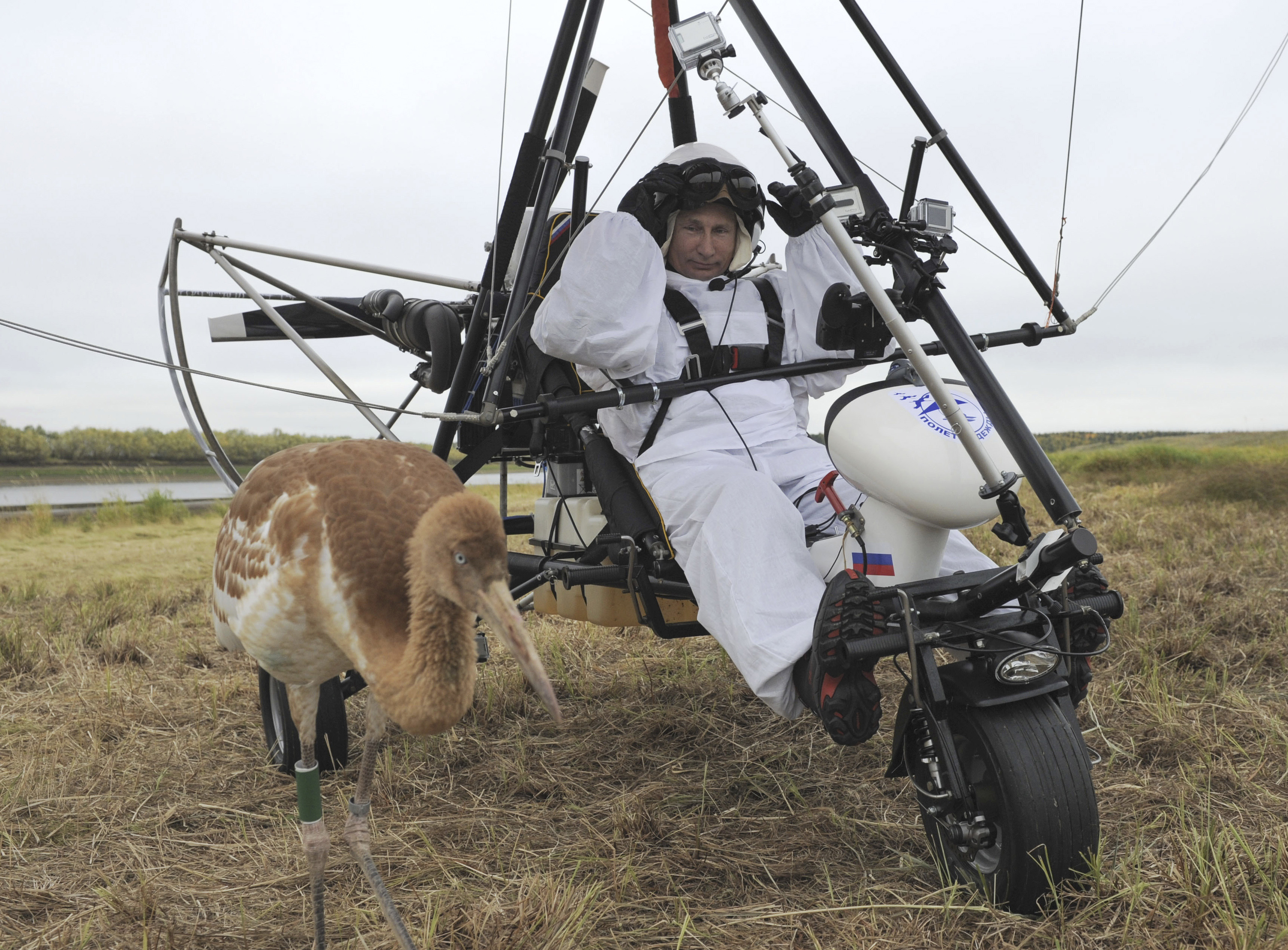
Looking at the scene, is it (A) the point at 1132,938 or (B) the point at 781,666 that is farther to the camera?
(B) the point at 781,666

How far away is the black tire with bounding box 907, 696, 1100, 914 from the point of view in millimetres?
2051

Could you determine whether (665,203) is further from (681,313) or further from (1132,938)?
(1132,938)

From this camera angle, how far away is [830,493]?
8.47ft

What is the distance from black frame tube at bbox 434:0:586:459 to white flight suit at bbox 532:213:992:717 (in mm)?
357

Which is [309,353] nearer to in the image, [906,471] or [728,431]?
[728,431]

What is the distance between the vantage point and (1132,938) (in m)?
2.00

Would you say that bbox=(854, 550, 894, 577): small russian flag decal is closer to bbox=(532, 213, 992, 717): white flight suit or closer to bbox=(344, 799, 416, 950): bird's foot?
bbox=(532, 213, 992, 717): white flight suit

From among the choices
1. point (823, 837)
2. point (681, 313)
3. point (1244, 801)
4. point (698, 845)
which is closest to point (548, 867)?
point (698, 845)

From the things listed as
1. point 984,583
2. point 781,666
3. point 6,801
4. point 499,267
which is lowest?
point 6,801

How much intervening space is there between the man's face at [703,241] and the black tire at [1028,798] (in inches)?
85.2

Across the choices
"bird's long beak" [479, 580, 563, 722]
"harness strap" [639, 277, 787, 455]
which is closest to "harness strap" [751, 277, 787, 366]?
"harness strap" [639, 277, 787, 455]

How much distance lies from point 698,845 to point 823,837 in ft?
1.33

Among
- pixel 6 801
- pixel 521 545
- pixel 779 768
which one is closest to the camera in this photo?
pixel 6 801

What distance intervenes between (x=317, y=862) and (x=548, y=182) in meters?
2.34
